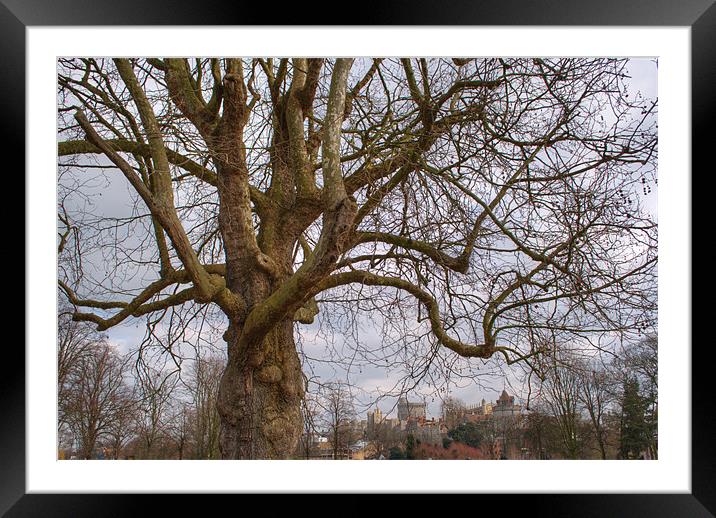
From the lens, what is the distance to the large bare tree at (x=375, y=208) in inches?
140

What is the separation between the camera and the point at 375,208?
12.2 feet

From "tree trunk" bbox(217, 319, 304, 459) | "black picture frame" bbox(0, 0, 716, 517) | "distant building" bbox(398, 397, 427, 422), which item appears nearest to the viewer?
"black picture frame" bbox(0, 0, 716, 517)

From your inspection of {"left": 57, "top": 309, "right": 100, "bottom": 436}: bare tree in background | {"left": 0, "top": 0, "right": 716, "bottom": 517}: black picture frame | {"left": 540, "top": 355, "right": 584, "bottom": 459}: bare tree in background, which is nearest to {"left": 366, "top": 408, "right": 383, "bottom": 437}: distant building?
{"left": 540, "top": 355, "right": 584, "bottom": 459}: bare tree in background

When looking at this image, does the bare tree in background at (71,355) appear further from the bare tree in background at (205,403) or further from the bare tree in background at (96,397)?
the bare tree in background at (205,403)

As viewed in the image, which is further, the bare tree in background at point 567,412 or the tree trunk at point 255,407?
the bare tree in background at point 567,412

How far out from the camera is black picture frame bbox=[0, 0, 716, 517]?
75.7 inches

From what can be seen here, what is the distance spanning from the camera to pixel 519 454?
4.80m

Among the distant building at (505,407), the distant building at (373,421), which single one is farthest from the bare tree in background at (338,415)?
the distant building at (505,407)

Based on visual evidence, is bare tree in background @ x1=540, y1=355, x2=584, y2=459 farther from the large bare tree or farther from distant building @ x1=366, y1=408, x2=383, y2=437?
distant building @ x1=366, y1=408, x2=383, y2=437

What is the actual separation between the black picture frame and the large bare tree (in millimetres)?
1169
